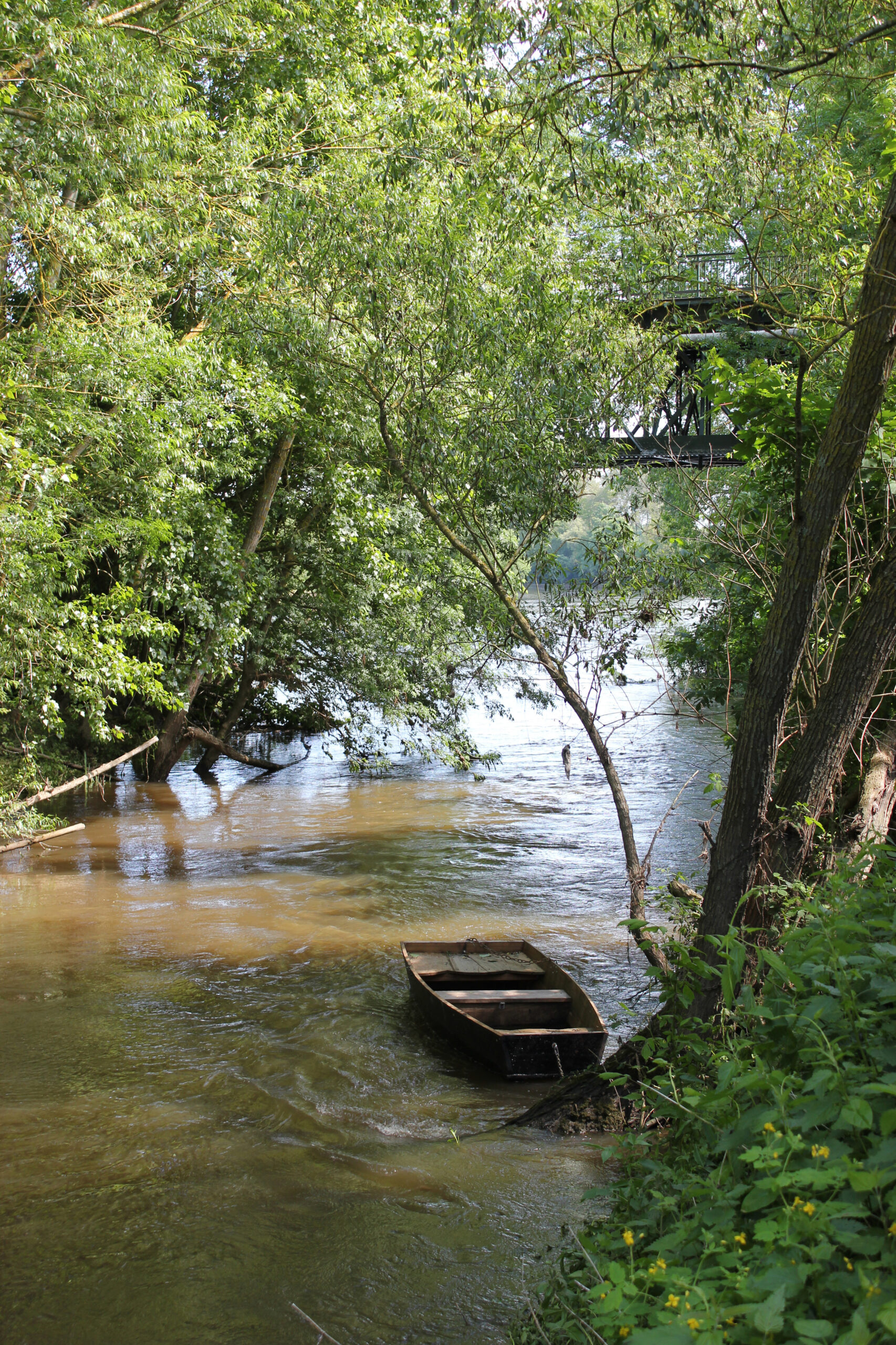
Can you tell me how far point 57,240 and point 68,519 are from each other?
128 inches

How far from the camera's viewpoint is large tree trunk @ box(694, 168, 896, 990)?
4770mm

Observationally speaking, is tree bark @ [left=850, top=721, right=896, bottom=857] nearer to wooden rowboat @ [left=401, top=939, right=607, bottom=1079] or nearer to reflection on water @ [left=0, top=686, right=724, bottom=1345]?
wooden rowboat @ [left=401, top=939, right=607, bottom=1079]

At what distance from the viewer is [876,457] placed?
730 centimetres

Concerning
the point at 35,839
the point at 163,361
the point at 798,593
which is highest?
the point at 163,361

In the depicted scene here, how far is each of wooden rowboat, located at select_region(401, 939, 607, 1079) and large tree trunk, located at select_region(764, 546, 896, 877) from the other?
2362 millimetres

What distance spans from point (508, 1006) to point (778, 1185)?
5335mm

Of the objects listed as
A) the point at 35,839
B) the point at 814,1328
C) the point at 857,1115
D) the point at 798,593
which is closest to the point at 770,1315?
the point at 814,1328

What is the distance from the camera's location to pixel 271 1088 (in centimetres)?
701

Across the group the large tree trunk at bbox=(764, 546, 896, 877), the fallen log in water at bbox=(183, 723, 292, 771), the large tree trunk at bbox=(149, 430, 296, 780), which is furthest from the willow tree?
the large tree trunk at bbox=(764, 546, 896, 877)

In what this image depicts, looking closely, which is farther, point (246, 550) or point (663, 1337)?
point (246, 550)

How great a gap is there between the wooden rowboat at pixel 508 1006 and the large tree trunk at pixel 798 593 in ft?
6.74

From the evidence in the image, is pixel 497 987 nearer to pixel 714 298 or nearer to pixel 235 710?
pixel 714 298

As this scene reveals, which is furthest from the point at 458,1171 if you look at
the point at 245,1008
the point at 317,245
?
the point at 317,245

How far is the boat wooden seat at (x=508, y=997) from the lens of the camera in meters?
7.44
